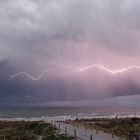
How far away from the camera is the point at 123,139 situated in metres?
49.1

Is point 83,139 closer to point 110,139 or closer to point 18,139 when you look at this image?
point 110,139

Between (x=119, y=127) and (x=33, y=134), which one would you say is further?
(x=119, y=127)

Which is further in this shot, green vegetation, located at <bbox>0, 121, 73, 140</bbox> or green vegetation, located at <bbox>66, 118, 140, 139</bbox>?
green vegetation, located at <bbox>66, 118, 140, 139</bbox>

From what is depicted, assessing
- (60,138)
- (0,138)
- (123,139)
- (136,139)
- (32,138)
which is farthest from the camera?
(0,138)

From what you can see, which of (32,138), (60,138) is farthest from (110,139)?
(32,138)

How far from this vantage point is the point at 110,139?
50.0 meters

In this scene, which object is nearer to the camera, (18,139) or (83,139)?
(83,139)

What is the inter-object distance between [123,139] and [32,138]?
15.1m

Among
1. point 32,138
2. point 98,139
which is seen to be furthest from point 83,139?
point 32,138

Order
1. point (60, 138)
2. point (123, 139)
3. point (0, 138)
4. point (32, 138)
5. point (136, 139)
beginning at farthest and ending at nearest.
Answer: point (0, 138) → point (32, 138) → point (60, 138) → point (123, 139) → point (136, 139)

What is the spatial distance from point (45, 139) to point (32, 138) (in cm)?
362

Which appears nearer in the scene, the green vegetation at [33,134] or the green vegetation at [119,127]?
the green vegetation at [33,134]

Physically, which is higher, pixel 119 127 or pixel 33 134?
pixel 119 127

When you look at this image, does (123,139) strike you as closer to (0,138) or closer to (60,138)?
(60,138)
